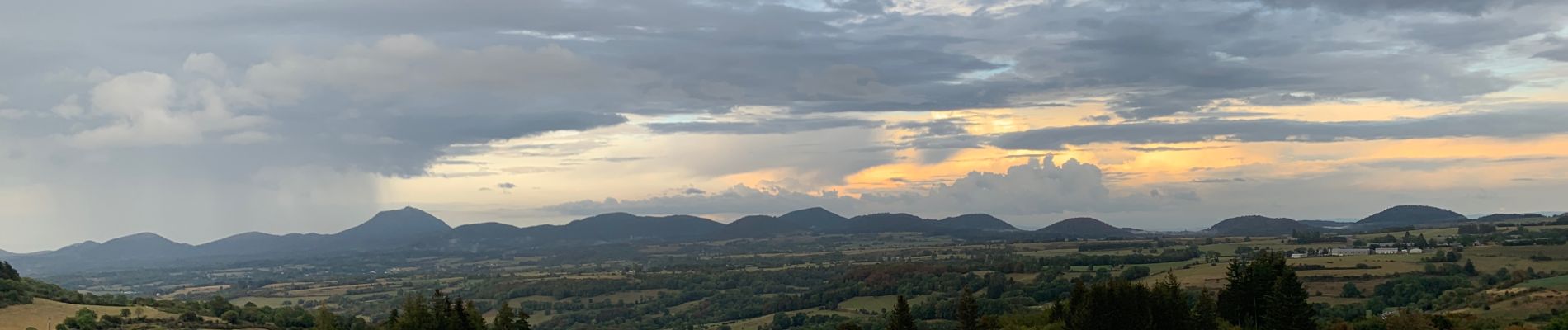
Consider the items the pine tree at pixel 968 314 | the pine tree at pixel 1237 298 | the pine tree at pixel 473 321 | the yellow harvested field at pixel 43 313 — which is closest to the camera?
the pine tree at pixel 473 321

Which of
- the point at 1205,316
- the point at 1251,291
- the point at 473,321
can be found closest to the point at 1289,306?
the point at 1205,316

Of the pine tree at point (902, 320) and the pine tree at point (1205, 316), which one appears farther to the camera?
the pine tree at point (1205, 316)

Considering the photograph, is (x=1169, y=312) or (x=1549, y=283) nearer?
(x=1169, y=312)

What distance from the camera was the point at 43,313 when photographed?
320 ft

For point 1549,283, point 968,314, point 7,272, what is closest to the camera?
point 968,314

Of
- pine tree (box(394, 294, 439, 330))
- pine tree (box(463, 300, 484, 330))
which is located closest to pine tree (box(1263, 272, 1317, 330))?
pine tree (box(463, 300, 484, 330))

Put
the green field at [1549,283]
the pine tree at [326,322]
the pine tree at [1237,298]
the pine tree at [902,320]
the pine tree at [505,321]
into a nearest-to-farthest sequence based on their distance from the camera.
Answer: the pine tree at [902,320]
the pine tree at [505,321]
the pine tree at [1237,298]
the pine tree at [326,322]
the green field at [1549,283]

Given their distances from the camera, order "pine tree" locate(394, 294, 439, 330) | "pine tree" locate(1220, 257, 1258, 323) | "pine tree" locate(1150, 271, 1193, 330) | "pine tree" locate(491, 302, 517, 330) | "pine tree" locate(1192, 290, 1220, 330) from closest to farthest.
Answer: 1. "pine tree" locate(1150, 271, 1193, 330)
2. "pine tree" locate(394, 294, 439, 330)
3. "pine tree" locate(1192, 290, 1220, 330)
4. "pine tree" locate(491, 302, 517, 330)
5. "pine tree" locate(1220, 257, 1258, 323)

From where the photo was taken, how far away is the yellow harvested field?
3608 inches

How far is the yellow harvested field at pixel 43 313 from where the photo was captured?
91.6 m

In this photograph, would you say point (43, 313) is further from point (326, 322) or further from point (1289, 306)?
point (1289, 306)

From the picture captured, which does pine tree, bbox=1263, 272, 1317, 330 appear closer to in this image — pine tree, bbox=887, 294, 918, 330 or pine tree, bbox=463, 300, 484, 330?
pine tree, bbox=887, 294, 918, 330

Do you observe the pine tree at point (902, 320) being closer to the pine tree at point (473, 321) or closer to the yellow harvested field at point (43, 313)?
the pine tree at point (473, 321)

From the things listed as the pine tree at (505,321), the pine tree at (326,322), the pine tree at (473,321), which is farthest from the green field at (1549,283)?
the pine tree at (326,322)
